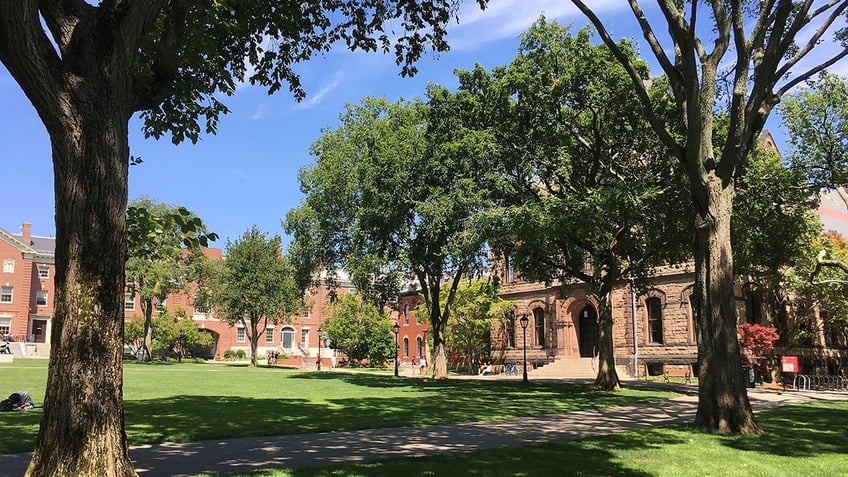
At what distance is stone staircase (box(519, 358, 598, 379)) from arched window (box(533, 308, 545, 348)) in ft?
11.9

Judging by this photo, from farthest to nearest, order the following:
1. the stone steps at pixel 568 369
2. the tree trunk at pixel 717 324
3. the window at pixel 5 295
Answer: the window at pixel 5 295 < the stone steps at pixel 568 369 < the tree trunk at pixel 717 324

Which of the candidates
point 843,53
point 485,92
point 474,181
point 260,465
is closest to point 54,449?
point 260,465

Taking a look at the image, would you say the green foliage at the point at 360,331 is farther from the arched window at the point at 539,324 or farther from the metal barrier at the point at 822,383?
the metal barrier at the point at 822,383

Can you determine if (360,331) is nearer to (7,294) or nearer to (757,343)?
(757,343)

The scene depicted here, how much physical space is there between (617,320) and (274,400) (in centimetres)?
2751

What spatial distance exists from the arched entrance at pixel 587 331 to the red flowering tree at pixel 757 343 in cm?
1125

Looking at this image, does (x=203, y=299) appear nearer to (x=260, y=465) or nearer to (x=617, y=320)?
(x=617, y=320)

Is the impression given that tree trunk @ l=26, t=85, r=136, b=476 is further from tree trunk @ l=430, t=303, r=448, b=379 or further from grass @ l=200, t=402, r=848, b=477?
tree trunk @ l=430, t=303, r=448, b=379

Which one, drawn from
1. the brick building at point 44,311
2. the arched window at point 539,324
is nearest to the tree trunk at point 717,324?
the arched window at point 539,324

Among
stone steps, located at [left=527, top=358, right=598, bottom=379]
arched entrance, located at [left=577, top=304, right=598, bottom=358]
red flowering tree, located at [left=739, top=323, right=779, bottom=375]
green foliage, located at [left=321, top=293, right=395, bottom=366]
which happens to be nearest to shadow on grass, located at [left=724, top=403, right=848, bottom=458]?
red flowering tree, located at [left=739, top=323, right=779, bottom=375]

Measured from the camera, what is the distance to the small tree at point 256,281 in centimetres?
4825

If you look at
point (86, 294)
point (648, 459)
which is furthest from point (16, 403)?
point (648, 459)

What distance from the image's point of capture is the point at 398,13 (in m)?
10.2

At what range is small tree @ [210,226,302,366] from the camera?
48250 millimetres
